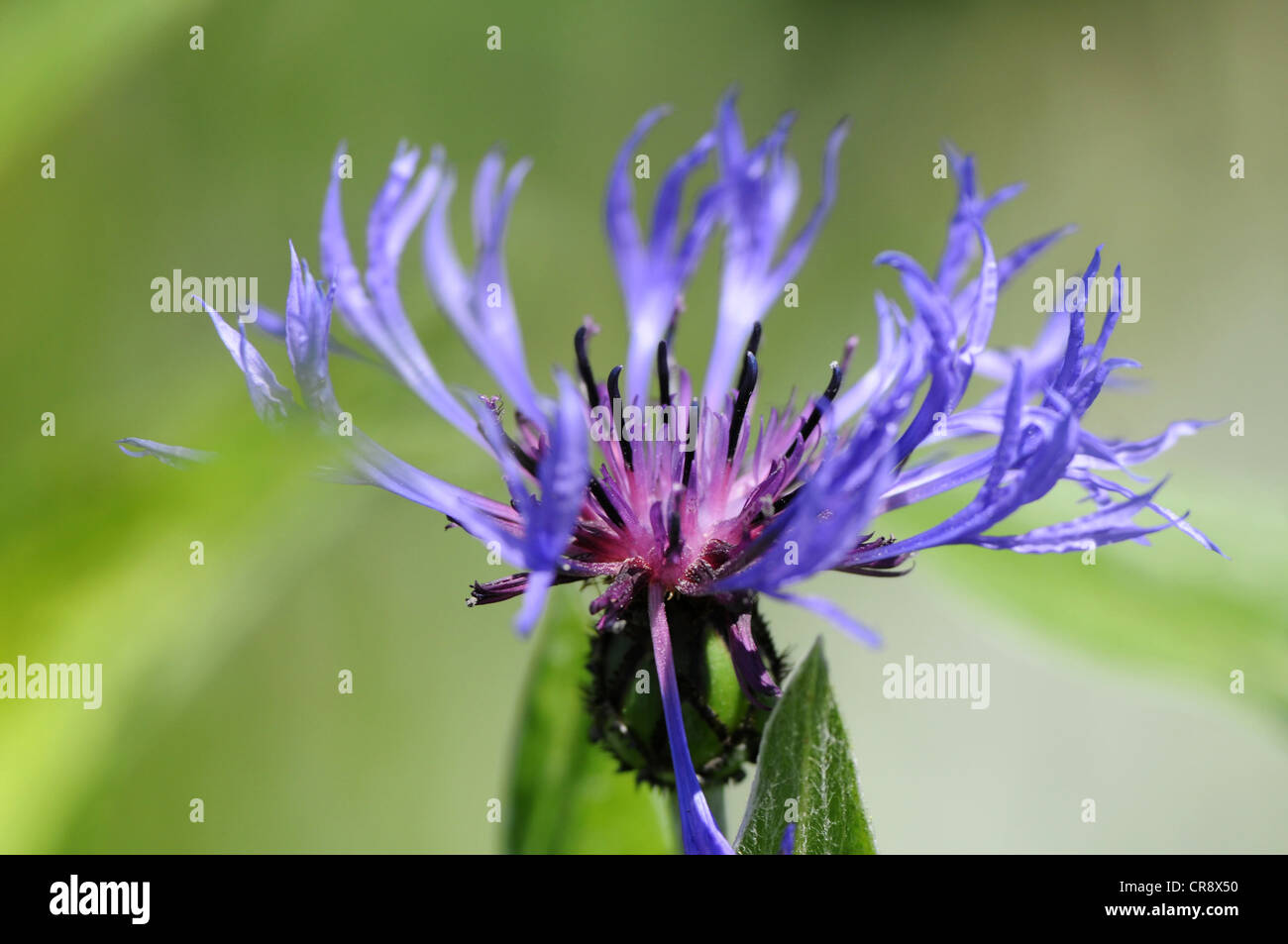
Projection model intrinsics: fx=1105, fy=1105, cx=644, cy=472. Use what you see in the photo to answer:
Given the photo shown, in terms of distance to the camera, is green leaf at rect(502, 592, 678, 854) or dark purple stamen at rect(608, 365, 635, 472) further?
green leaf at rect(502, 592, 678, 854)

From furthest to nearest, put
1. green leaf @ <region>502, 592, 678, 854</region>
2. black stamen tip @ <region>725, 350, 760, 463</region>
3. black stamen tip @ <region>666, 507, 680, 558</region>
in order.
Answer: green leaf @ <region>502, 592, 678, 854</region>, black stamen tip @ <region>725, 350, 760, 463</region>, black stamen tip @ <region>666, 507, 680, 558</region>

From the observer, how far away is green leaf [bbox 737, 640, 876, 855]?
29.8 inches

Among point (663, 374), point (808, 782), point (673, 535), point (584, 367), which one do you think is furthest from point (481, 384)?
point (808, 782)

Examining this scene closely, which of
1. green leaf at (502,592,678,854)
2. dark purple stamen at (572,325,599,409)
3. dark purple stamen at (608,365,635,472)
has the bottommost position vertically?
green leaf at (502,592,678,854)

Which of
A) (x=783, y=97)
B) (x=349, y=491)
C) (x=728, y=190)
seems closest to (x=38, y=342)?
(x=349, y=491)

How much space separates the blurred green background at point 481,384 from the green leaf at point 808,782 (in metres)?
0.43

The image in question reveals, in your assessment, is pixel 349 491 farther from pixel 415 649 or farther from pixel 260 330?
pixel 415 649

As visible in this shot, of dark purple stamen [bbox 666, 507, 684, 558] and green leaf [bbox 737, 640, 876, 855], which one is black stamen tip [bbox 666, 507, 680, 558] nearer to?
dark purple stamen [bbox 666, 507, 684, 558]

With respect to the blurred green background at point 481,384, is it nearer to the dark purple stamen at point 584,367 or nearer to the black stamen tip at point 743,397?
the dark purple stamen at point 584,367

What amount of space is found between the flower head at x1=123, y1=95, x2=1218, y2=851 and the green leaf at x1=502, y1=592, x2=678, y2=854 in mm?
219

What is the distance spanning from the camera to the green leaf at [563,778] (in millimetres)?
1159

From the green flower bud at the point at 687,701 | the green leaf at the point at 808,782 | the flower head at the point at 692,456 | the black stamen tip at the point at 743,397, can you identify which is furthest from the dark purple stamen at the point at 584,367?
the green leaf at the point at 808,782

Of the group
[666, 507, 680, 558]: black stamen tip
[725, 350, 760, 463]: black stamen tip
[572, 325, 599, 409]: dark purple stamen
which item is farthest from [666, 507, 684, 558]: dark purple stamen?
[572, 325, 599, 409]: dark purple stamen

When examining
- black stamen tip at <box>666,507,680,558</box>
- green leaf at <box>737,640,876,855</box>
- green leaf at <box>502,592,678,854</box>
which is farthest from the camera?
green leaf at <box>502,592,678,854</box>
